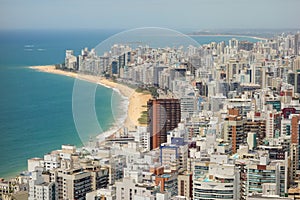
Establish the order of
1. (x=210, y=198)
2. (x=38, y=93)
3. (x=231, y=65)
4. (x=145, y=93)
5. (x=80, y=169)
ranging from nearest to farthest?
(x=210, y=198), (x=80, y=169), (x=145, y=93), (x=231, y=65), (x=38, y=93)

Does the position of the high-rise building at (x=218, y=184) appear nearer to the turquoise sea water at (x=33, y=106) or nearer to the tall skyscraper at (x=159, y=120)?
the tall skyscraper at (x=159, y=120)

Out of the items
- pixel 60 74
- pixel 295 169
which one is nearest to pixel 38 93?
pixel 60 74

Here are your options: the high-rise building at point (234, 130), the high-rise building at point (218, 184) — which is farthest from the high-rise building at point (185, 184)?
→ the high-rise building at point (234, 130)

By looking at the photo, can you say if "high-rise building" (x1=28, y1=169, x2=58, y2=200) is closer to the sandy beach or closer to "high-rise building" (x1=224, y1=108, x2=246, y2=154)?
the sandy beach

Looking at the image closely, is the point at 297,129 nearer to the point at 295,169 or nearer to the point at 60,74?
the point at 295,169

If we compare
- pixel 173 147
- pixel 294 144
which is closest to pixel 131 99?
pixel 173 147

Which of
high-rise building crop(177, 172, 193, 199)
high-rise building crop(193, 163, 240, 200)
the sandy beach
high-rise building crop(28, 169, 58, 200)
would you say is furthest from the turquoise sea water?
high-rise building crop(193, 163, 240, 200)
